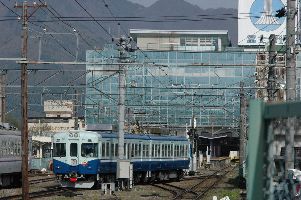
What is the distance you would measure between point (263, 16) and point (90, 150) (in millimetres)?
63435

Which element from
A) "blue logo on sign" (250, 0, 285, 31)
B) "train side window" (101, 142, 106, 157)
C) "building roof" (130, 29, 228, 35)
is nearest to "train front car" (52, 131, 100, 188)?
"train side window" (101, 142, 106, 157)

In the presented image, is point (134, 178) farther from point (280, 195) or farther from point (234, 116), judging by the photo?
point (234, 116)

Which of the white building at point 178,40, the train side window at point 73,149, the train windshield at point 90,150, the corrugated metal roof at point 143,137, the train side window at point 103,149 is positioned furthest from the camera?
the white building at point 178,40

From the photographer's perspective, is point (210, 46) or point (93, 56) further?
point (210, 46)

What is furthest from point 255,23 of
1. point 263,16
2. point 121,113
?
point 121,113

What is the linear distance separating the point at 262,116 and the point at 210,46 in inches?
3876

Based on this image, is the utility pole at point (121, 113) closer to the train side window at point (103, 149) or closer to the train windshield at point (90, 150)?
the train side window at point (103, 149)

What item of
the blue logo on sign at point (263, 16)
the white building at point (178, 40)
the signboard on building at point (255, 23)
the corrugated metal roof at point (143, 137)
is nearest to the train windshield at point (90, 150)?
the corrugated metal roof at point (143, 137)

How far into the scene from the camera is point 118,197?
28406 mm

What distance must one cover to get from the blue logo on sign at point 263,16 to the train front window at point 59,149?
202 feet

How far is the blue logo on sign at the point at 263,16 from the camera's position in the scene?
9412cm

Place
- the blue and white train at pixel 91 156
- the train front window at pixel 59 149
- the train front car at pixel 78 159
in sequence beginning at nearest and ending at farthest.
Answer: the train front car at pixel 78 159, the blue and white train at pixel 91 156, the train front window at pixel 59 149

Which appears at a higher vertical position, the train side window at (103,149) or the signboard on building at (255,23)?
the signboard on building at (255,23)

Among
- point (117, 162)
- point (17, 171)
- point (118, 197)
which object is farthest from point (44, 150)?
point (118, 197)
